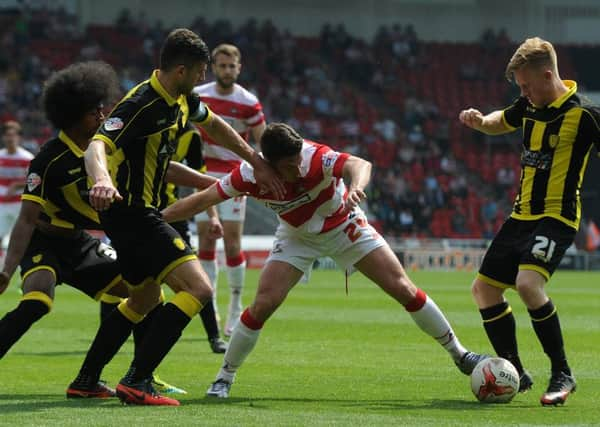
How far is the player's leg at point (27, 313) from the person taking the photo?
7.52 m

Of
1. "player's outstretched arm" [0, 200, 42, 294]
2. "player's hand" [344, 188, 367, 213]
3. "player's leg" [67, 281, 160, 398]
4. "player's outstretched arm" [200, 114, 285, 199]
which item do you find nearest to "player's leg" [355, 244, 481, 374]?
"player's outstretched arm" [200, 114, 285, 199]

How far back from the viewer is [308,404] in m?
7.10

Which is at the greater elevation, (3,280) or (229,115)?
(3,280)

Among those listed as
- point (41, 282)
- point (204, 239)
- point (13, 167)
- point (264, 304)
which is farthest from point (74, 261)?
point (13, 167)

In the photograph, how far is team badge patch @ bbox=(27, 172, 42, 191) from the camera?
24.1 feet

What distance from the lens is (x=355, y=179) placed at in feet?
23.3

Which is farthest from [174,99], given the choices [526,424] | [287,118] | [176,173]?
[287,118]

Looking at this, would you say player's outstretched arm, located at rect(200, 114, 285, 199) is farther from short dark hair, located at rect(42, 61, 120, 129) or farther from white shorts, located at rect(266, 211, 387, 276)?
Answer: short dark hair, located at rect(42, 61, 120, 129)

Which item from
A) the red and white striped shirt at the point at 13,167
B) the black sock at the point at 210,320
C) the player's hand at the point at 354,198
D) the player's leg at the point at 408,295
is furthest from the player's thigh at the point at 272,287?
the red and white striped shirt at the point at 13,167

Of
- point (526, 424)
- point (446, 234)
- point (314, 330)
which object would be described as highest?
point (526, 424)

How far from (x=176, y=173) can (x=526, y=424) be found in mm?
2804

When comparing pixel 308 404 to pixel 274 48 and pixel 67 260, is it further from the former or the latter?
pixel 274 48

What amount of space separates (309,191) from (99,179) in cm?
157

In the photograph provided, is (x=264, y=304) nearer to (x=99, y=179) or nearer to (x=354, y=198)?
(x=354, y=198)
